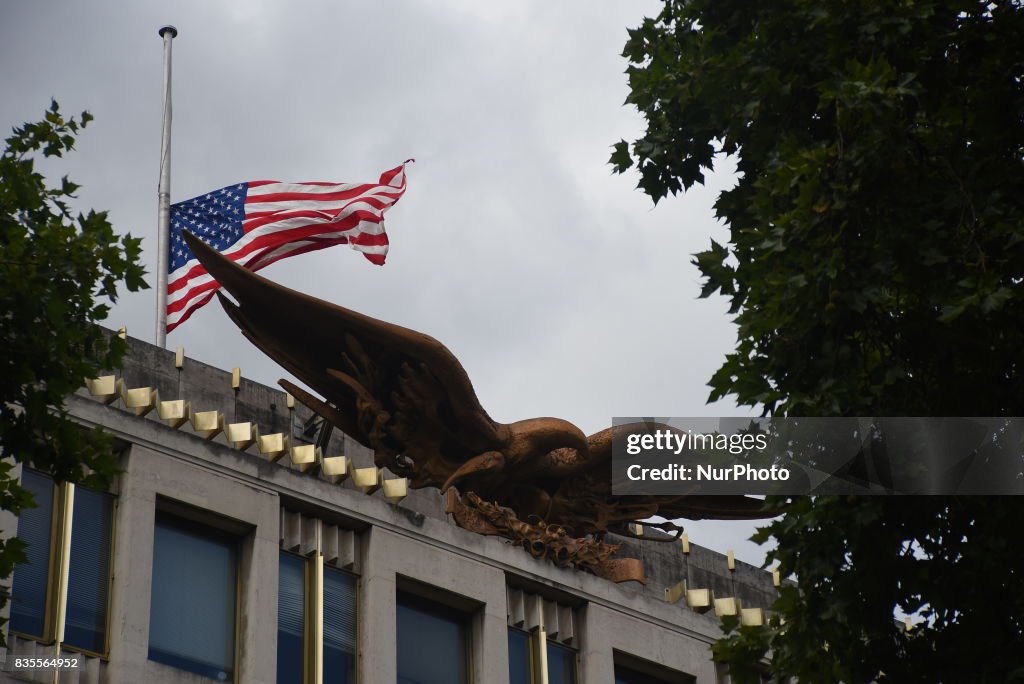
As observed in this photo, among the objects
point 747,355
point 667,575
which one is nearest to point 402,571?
point 667,575

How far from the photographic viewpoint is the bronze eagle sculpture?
100 ft

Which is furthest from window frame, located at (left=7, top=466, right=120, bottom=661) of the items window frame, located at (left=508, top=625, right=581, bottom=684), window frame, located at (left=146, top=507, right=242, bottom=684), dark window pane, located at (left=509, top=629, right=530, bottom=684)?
window frame, located at (left=508, top=625, right=581, bottom=684)

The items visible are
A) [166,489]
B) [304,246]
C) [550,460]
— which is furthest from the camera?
[304,246]

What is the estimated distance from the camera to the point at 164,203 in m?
36.9

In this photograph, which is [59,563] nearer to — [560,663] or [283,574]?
[283,574]

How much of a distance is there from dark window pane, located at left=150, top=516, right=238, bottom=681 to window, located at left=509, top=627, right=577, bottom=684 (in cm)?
542

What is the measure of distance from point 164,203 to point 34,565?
11.5m

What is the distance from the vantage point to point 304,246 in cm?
3609

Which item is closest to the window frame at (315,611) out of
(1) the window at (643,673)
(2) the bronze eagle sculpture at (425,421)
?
(2) the bronze eagle sculpture at (425,421)

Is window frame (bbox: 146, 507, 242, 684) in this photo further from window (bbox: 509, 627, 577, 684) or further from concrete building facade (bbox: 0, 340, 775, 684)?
window (bbox: 509, 627, 577, 684)

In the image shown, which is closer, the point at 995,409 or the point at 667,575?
the point at 995,409

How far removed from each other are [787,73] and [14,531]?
12543mm

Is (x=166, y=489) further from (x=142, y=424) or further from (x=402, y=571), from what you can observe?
(x=402, y=571)

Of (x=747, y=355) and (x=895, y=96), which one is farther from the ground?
(x=895, y=96)
